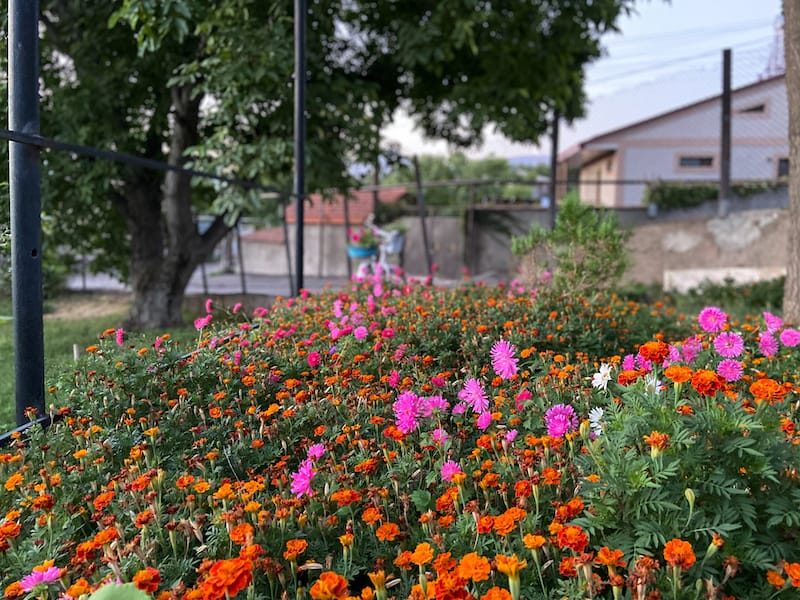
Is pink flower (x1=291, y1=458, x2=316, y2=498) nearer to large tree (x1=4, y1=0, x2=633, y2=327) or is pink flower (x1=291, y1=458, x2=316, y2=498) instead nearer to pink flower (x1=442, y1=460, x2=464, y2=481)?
pink flower (x1=442, y1=460, x2=464, y2=481)

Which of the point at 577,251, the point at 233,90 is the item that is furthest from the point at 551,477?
the point at 233,90

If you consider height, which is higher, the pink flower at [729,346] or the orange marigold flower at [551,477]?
the pink flower at [729,346]

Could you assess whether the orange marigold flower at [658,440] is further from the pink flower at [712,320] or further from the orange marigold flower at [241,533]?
the pink flower at [712,320]

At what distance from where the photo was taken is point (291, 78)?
541 cm

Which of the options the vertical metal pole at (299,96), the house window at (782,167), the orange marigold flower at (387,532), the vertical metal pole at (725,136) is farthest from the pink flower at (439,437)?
the house window at (782,167)

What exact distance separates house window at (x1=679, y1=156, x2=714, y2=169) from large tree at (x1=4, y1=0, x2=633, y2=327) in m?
6.53

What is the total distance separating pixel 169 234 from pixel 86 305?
1867 millimetres

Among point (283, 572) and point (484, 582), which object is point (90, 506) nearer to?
point (283, 572)

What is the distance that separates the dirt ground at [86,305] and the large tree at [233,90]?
20cm

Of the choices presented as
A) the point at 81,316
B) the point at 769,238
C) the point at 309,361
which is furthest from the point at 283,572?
the point at 769,238

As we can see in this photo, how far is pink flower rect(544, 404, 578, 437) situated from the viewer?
1.75 meters

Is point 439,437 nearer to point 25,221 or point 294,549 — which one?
point 294,549

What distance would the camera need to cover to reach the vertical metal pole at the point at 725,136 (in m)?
8.24

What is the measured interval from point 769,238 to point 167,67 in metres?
6.67
